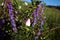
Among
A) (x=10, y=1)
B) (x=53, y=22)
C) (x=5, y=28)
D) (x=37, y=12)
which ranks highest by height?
(x=10, y=1)

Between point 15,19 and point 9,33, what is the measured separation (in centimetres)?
15

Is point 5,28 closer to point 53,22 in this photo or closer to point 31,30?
point 31,30

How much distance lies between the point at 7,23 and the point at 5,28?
5 centimetres

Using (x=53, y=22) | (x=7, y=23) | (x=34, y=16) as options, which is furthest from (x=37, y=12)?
(x=53, y=22)

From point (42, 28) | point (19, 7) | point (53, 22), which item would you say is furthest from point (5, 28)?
point (53, 22)

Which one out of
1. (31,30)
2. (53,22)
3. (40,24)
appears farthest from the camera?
(53,22)

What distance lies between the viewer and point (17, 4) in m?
2.00

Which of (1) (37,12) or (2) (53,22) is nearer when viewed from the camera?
(1) (37,12)

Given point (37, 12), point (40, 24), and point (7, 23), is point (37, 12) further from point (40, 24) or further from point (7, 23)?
point (7, 23)

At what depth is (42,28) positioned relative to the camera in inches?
81.2

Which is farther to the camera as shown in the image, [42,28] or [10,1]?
[42,28]

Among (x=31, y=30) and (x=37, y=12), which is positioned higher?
(x=37, y=12)

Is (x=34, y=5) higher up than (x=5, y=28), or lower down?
higher up

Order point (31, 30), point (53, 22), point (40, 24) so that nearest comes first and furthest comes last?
point (31, 30), point (40, 24), point (53, 22)
